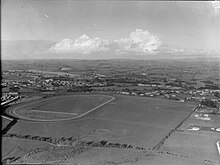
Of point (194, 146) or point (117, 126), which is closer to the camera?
point (194, 146)

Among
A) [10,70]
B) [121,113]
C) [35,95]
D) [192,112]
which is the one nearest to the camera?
[121,113]

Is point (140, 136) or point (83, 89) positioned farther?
point (83, 89)

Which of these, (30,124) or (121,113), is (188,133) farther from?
(30,124)

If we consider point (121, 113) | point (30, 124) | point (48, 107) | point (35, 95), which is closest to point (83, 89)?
point (35, 95)

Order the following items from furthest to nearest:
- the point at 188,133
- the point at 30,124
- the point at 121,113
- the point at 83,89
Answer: the point at 83,89 < the point at 121,113 < the point at 30,124 < the point at 188,133

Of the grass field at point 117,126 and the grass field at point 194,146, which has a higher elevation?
the grass field at point 117,126

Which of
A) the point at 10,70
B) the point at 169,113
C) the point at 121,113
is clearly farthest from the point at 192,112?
the point at 10,70

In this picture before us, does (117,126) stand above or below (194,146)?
above

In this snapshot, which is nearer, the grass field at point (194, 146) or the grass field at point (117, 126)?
the grass field at point (194, 146)

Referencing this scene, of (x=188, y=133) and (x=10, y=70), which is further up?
(x=10, y=70)

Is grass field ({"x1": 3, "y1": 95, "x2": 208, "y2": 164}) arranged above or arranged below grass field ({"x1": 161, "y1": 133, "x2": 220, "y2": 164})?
above

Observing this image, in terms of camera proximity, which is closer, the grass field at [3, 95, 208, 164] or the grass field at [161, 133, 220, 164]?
the grass field at [161, 133, 220, 164]
